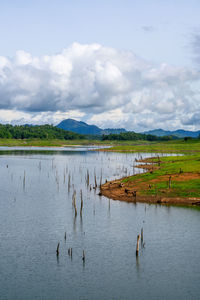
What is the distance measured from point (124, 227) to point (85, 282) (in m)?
20.8

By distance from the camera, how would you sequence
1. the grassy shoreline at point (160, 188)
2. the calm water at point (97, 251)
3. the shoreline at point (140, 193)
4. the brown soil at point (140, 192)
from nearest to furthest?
the calm water at point (97, 251) → the shoreline at point (140, 193) → the brown soil at point (140, 192) → the grassy shoreline at point (160, 188)

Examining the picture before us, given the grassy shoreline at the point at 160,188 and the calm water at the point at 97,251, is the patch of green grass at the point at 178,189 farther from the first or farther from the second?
the calm water at the point at 97,251

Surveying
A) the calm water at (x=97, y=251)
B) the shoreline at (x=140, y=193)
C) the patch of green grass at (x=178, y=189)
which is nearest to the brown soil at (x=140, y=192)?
the shoreline at (x=140, y=193)

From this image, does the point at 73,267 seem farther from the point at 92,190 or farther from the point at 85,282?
the point at 92,190

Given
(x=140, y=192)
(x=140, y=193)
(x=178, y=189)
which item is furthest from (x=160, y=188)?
(x=140, y=193)

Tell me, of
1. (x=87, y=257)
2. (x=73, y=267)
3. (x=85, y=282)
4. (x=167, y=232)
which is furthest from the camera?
(x=167, y=232)

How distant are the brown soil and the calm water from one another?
14.1 ft

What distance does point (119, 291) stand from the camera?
33719 mm

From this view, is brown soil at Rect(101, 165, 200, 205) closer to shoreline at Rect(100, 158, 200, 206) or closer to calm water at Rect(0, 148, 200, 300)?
shoreline at Rect(100, 158, 200, 206)

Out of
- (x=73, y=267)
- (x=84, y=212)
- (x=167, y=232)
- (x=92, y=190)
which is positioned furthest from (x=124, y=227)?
(x=92, y=190)

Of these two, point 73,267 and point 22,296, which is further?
point 73,267

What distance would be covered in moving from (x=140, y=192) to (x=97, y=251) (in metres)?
38.3

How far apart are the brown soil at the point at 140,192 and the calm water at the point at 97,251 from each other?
14.1 ft

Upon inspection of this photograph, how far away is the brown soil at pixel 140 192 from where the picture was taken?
73938mm
